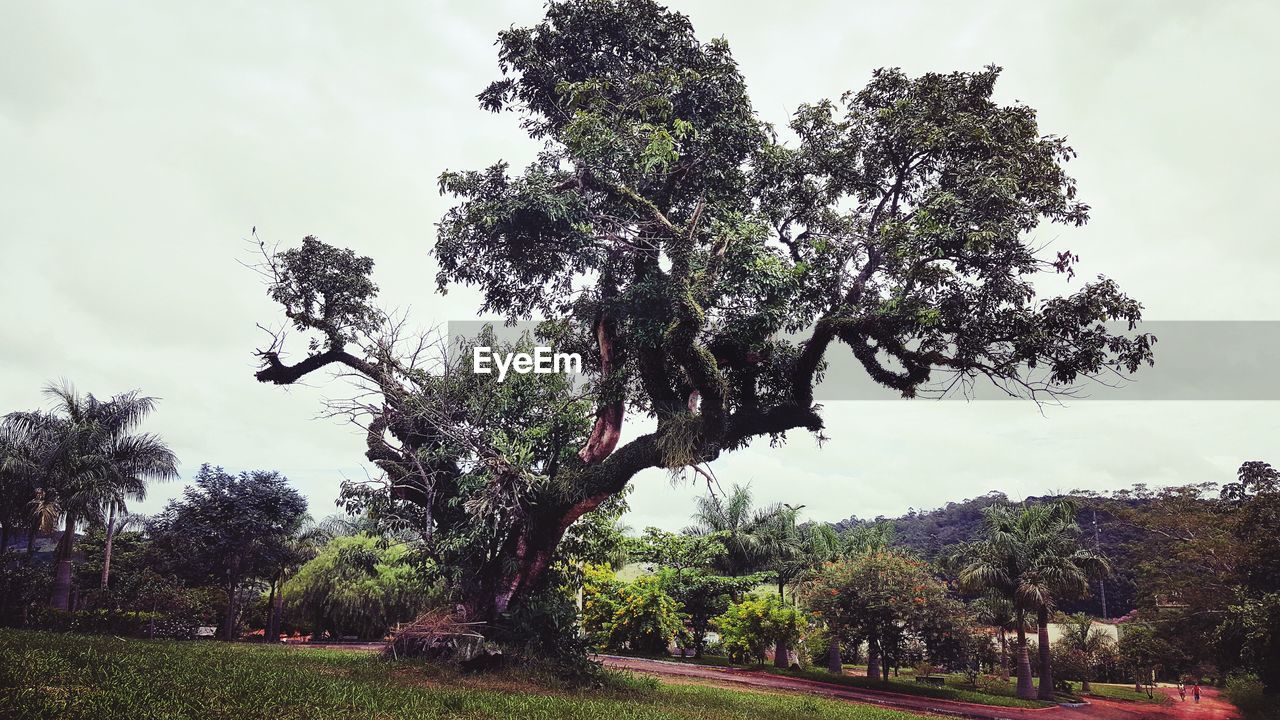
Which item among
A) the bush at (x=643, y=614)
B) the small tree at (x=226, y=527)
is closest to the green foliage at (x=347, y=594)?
the small tree at (x=226, y=527)

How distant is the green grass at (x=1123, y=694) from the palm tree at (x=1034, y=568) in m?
8.69

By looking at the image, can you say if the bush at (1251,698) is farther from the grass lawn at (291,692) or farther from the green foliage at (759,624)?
the grass lawn at (291,692)

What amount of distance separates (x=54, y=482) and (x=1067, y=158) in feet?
113

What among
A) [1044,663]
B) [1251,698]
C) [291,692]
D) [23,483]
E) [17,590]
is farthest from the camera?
[1044,663]

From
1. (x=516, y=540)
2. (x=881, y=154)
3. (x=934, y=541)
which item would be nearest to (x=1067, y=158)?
(x=881, y=154)

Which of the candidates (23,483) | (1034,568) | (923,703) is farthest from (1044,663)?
(23,483)

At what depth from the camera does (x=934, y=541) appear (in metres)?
72.9

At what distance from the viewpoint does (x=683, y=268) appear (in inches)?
565

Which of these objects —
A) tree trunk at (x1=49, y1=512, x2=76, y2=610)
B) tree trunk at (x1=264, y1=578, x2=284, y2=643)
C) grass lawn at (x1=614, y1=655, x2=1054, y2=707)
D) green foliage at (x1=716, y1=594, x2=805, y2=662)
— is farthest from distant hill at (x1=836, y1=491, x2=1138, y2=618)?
tree trunk at (x1=49, y1=512, x2=76, y2=610)

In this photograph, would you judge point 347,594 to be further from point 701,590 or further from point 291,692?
Answer: point 291,692

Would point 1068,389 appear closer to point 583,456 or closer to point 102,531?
point 583,456

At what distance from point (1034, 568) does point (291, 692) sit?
2941 centimetres

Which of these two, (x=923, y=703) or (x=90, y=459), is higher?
(x=90, y=459)

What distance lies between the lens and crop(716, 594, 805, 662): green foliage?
27.1m
